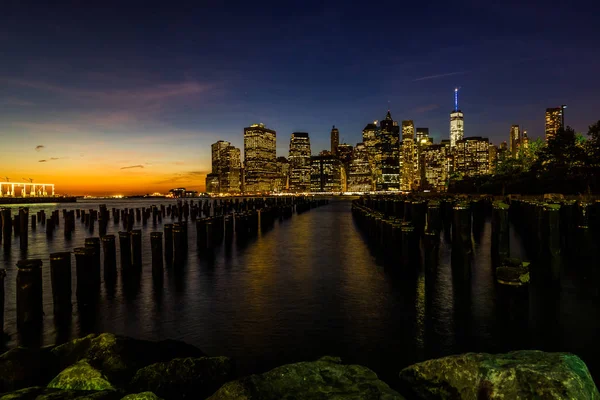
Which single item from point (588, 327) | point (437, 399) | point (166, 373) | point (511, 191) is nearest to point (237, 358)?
point (166, 373)

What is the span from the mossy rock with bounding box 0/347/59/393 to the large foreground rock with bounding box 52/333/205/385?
30cm

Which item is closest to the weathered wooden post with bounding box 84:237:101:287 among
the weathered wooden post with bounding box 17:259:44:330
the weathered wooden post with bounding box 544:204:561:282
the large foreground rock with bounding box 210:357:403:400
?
the weathered wooden post with bounding box 17:259:44:330

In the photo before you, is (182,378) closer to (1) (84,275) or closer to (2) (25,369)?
(2) (25,369)

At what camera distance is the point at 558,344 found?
25.6 ft

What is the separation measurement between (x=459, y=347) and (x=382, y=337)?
1.60m

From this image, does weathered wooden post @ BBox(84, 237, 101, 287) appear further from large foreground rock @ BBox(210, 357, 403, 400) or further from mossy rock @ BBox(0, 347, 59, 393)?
large foreground rock @ BBox(210, 357, 403, 400)

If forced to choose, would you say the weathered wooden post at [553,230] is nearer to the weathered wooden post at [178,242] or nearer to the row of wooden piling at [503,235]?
the row of wooden piling at [503,235]

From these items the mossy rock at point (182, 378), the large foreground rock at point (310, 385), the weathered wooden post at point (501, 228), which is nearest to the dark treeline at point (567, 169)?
the weathered wooden post at point (501, 228)

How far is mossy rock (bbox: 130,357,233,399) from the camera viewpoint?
5.29 meters

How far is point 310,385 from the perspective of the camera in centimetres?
509

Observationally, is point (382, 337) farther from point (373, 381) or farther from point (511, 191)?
point (511, 191)

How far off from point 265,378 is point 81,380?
8.27ft

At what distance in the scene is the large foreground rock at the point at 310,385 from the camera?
455 centimetres

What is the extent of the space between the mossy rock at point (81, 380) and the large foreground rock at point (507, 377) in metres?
4.59
